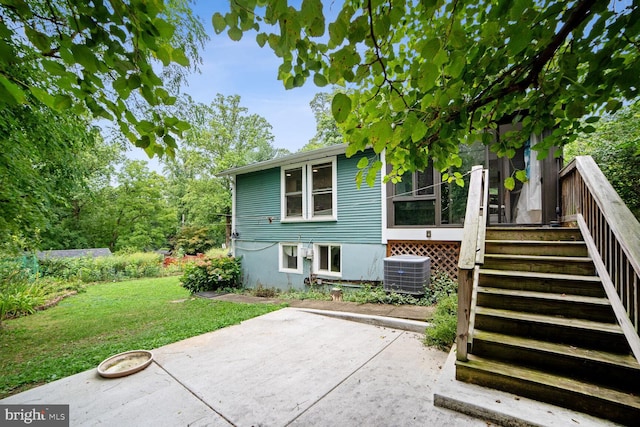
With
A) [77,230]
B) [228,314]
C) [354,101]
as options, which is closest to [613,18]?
[354,101]

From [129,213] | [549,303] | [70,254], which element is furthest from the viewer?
[129,213]

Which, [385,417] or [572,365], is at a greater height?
[572,365]

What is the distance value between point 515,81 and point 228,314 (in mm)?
5889

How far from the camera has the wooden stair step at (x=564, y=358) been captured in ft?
7.02

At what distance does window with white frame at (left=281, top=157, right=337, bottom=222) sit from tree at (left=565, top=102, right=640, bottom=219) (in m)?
5.90

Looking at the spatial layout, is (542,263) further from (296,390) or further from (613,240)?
(296,390)

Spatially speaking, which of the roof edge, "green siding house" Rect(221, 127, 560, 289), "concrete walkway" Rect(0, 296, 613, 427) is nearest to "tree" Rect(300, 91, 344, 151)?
the roof edge

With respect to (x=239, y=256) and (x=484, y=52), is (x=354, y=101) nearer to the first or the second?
(x=484, y=52)

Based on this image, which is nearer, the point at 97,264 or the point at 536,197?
the point at 536,197

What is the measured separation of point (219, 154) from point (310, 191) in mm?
15229

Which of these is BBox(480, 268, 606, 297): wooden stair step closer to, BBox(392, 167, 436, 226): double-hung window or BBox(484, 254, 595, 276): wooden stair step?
BBox(484, 254, 595, 276): wooden stair step

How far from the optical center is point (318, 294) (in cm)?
714

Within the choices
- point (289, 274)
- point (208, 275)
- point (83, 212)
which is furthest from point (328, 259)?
point (83, 212)

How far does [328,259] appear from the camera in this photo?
26.2 feet
